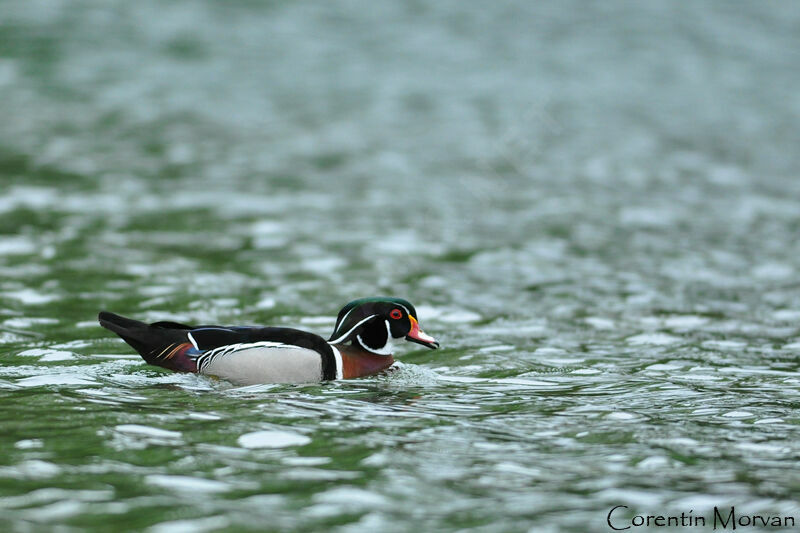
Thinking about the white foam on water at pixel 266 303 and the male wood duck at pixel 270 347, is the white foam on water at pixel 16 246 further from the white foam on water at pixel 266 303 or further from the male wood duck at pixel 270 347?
the male wood duck at pixel 270 347

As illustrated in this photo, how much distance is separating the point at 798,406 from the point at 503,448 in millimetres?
3316

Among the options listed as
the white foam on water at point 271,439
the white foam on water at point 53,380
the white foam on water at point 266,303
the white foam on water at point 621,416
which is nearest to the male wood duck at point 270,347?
the white foam on water at point 53,380

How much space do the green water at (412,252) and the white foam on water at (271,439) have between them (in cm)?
5

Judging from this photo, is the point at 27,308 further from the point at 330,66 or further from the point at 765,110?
the point at 765,110

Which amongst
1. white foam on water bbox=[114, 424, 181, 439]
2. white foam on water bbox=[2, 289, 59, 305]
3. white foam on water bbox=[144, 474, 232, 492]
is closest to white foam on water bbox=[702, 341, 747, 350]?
white foam on water bbox=[114, 424, 181, 439]

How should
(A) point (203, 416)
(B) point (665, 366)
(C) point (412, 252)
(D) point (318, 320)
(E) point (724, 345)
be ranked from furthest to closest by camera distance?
1. (C) point (412, 252)
2. (D) point (318, 320)
3. (E) point (724, 345)
4. (B) point (665, 366)
5. (A) point (203, 416)

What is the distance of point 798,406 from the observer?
11109mm

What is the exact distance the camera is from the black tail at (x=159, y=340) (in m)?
11.5

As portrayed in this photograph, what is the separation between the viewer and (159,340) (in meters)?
11.6

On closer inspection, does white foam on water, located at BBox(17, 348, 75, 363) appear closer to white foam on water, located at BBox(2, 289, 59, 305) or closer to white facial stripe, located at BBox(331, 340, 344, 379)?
white foam on water, located at BBox(2, 289, 59, 305)

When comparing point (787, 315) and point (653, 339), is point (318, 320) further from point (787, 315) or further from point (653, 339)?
point (787, 315)

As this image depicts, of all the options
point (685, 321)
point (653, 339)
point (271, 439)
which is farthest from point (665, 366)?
point (271, 439)

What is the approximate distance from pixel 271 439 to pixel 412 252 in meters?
10.6

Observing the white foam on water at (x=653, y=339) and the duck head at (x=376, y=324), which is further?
the white foam on water at (x=653, y=339)
